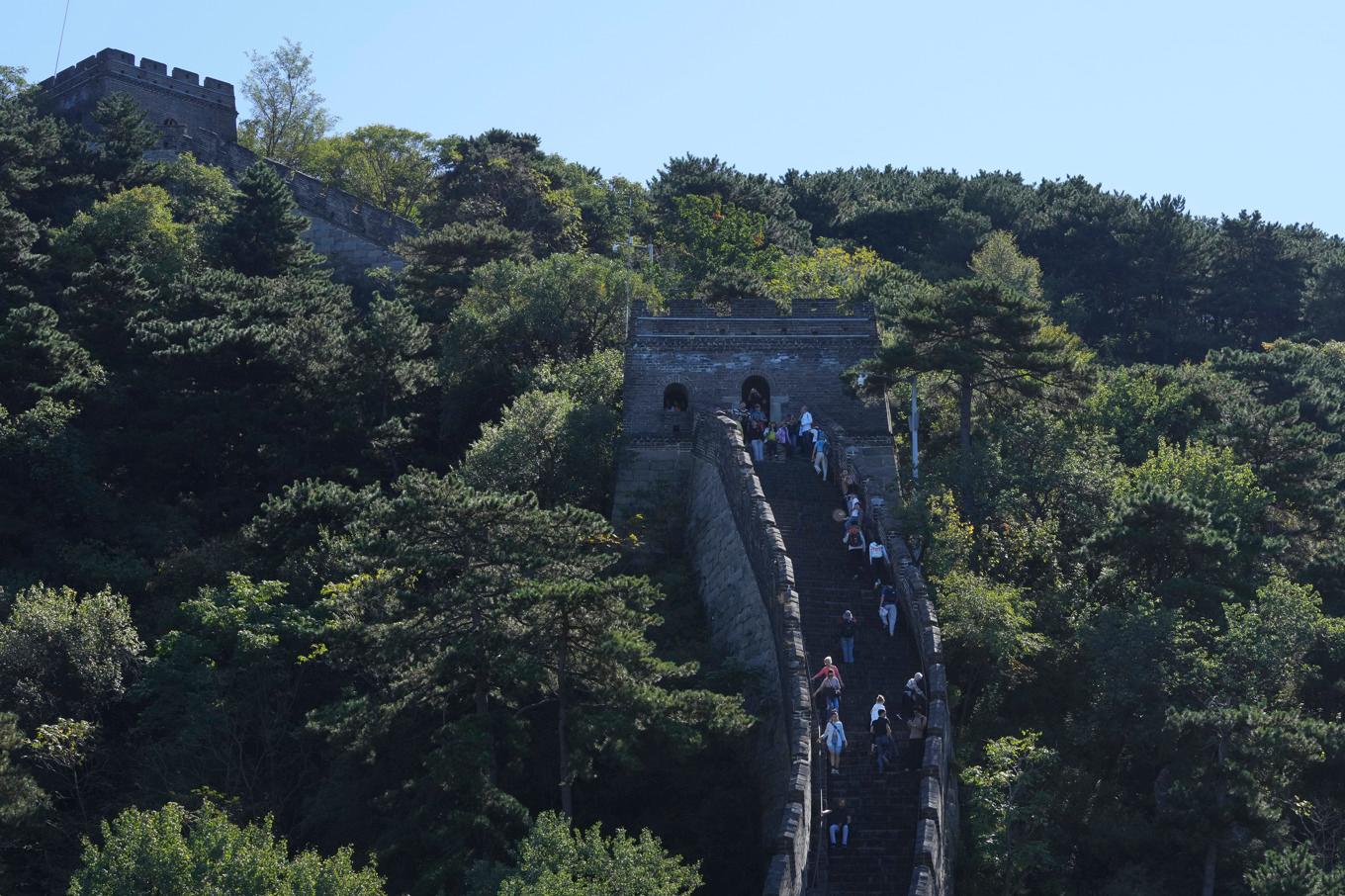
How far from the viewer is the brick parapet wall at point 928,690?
84.5 feet

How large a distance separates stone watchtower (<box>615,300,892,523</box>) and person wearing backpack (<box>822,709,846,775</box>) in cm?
1253

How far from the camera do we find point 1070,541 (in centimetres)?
3800

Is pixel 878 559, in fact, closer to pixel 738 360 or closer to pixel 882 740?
pixel 882 740

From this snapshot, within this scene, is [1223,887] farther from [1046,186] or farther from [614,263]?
[1046,186]

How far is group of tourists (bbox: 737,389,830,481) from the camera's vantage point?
124 ft

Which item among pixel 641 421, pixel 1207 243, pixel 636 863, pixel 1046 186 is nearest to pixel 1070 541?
pixel 641 421

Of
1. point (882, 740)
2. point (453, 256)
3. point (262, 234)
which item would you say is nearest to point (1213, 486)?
point (882, 740)

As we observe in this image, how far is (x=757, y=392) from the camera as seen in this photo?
137ft

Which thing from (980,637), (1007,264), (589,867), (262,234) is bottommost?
(589,867)

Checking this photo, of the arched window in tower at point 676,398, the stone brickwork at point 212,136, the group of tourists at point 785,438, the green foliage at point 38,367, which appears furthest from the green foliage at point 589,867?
the stone brickwork at point 212,136

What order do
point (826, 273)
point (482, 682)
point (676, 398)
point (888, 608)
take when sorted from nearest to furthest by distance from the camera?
point (482, 682), point (888, 608), point (676, 398), point (826, 273)

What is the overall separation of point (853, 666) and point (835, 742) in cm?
259

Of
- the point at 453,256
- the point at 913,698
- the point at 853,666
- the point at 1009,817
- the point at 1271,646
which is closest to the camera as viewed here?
the point at 1009,817

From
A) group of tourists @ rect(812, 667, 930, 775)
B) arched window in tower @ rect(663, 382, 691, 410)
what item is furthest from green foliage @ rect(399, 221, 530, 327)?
group of tourists @ rect(812, 667, 930, 775)
